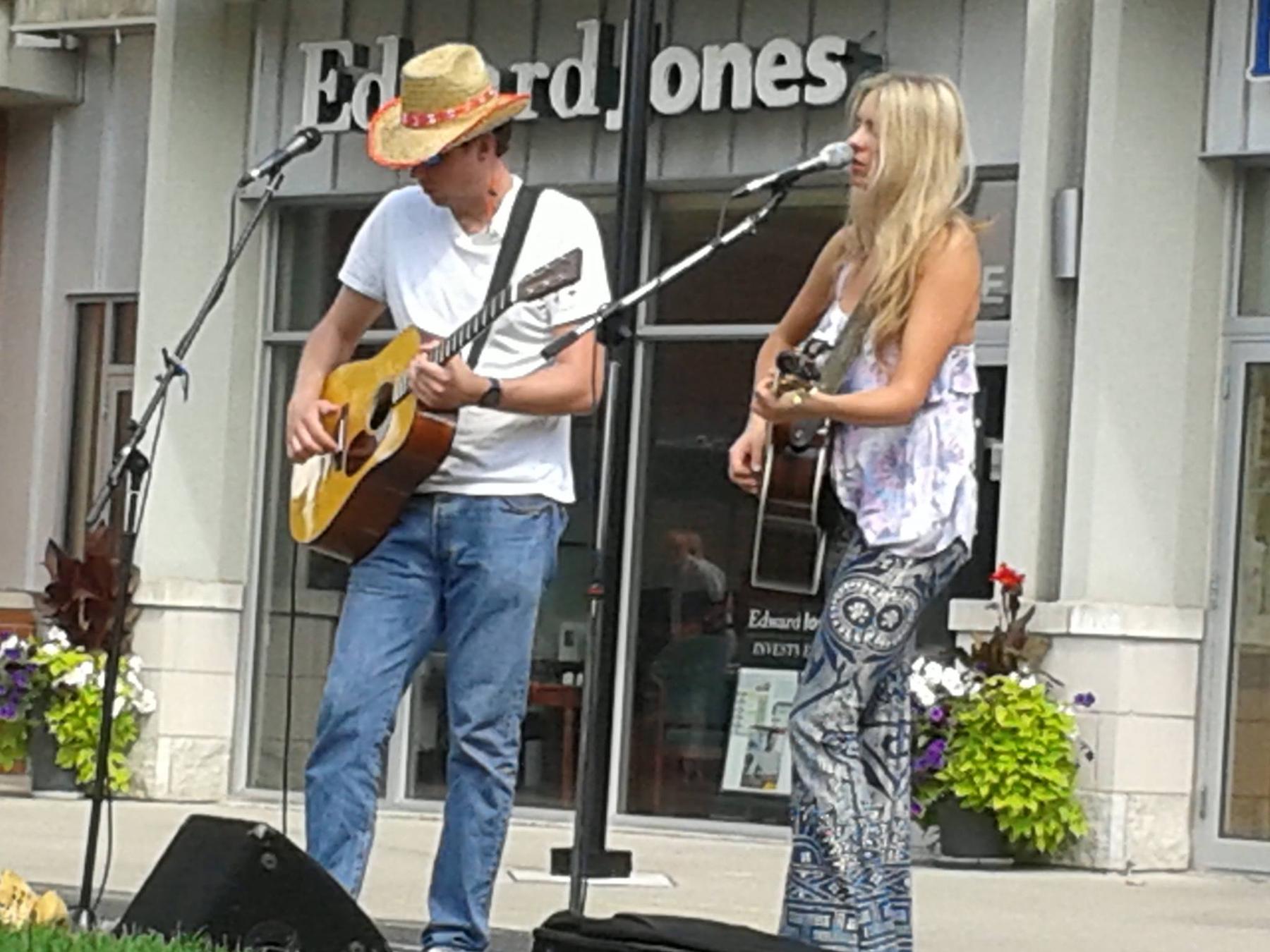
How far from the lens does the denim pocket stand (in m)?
5.95

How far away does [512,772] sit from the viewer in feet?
19.7

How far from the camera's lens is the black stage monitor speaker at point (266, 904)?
16.6 ft

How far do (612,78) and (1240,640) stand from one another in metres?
3.47

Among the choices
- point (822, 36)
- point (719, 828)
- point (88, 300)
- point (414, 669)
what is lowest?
point (719, 828)

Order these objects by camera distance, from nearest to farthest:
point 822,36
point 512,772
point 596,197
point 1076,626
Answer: point 512,772 → point 1076,626 → point 822,36 → point 596,197

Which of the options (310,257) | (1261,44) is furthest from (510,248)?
(310,257)

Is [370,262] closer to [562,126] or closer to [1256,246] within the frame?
[1256,246]

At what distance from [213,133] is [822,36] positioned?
3.26 meters

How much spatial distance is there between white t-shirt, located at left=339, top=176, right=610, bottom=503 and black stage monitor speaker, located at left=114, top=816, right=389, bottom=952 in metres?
1.11

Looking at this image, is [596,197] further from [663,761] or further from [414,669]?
[414,669]

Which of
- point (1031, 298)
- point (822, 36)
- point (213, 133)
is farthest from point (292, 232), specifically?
point (1031, 298)

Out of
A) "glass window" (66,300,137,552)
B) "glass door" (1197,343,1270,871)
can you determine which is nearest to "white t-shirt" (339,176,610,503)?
"glass door" (1197,343,1270,871)

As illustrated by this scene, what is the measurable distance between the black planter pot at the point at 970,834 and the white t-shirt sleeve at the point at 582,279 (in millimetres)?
4647

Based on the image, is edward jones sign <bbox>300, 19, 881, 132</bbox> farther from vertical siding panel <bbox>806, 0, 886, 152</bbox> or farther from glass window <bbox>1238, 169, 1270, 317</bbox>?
glass window <bbox>1238, 169, 1270, 317</bbox>
